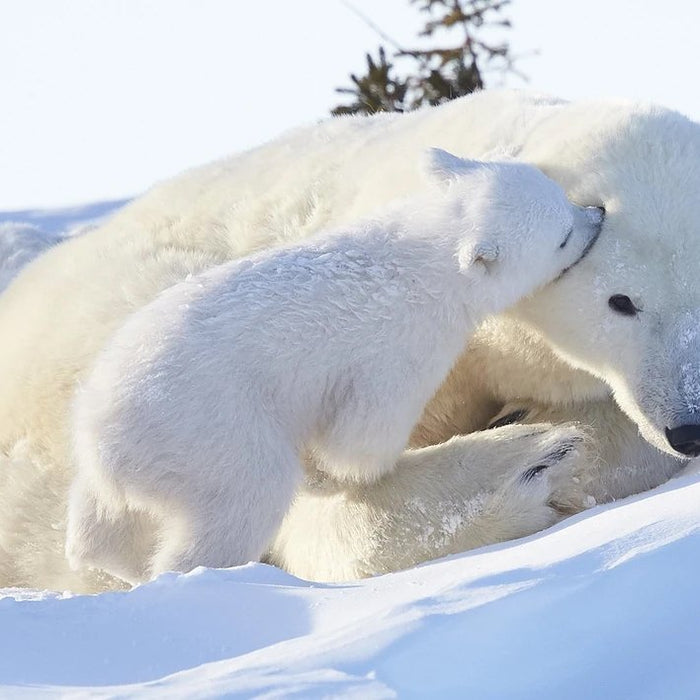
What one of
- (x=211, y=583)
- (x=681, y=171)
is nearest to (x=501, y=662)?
(x=211, y=583)

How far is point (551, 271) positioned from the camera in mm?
3322

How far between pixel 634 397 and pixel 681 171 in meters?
0.56

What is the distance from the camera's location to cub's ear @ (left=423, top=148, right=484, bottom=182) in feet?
11.1

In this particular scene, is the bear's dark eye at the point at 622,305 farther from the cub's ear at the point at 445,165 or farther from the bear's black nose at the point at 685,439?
the cub's ear at the point at 445,165

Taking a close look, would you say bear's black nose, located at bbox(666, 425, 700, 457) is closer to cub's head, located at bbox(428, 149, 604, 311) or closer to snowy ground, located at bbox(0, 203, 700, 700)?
cub's head, located at bbox(428, 149, 604, 311)

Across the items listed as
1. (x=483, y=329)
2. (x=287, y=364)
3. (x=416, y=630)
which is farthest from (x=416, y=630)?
(x=483, y=329)

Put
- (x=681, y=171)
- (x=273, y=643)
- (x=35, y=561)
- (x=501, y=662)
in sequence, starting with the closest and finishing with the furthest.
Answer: (x=501, y=662) → (x=273, y=643) → (x=681, y=171) → (x=35, y=561)

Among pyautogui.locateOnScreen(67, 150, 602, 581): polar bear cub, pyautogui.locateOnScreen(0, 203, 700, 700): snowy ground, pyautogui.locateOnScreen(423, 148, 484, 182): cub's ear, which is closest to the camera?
pyautogui.locateOnScreen(0, 203, 700, 700): snowy ground

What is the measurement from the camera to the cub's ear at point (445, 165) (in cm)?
338

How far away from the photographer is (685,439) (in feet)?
10.3

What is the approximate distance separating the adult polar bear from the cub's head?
75 millimetres

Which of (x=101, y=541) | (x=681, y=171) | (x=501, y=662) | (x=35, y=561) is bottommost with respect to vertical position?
(x=35, y=561)

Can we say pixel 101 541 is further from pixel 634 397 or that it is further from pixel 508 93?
pixel 508 93

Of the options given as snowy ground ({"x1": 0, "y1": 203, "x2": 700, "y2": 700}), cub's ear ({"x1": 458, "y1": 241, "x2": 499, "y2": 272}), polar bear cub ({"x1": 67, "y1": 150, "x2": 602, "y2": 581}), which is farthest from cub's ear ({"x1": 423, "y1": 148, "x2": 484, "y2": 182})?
snowy ground ({"x1": 0, "y1": 203, "x2": 700, "y2": 700})
